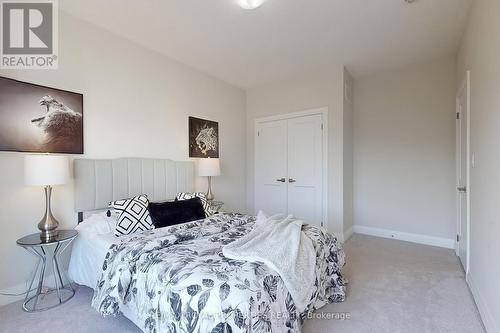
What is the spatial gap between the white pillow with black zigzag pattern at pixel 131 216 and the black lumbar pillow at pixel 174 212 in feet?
0.21

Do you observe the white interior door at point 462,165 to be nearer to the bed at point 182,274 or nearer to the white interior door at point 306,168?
the bed at point 182,274

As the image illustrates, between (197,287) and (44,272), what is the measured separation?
6.39 feet

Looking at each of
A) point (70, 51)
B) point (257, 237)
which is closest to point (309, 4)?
point (257, 237)

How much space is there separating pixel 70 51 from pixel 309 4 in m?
2.42

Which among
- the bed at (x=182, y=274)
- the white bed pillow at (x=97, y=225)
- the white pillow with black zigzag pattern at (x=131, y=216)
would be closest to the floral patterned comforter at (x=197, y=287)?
the bed at (x=182, y=274)

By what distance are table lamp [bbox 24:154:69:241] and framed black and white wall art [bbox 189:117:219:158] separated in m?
1.81

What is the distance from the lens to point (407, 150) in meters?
3.93

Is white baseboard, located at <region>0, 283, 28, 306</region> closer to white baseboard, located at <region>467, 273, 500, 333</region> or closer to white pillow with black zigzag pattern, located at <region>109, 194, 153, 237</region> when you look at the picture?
white pillow with black zigzag pattern, located at <region>109, 194, 153, 237</region>

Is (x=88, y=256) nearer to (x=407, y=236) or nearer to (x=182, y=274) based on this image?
(x=182, y=274)

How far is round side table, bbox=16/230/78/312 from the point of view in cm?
209

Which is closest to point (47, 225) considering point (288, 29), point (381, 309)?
point (381, 309)

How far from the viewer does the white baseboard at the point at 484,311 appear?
5.55 ft

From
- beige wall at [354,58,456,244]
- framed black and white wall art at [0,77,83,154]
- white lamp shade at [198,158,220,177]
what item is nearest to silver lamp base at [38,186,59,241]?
framed black and white wall art at [0,77,83,154]

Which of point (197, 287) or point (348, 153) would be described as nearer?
point (197, 287)
